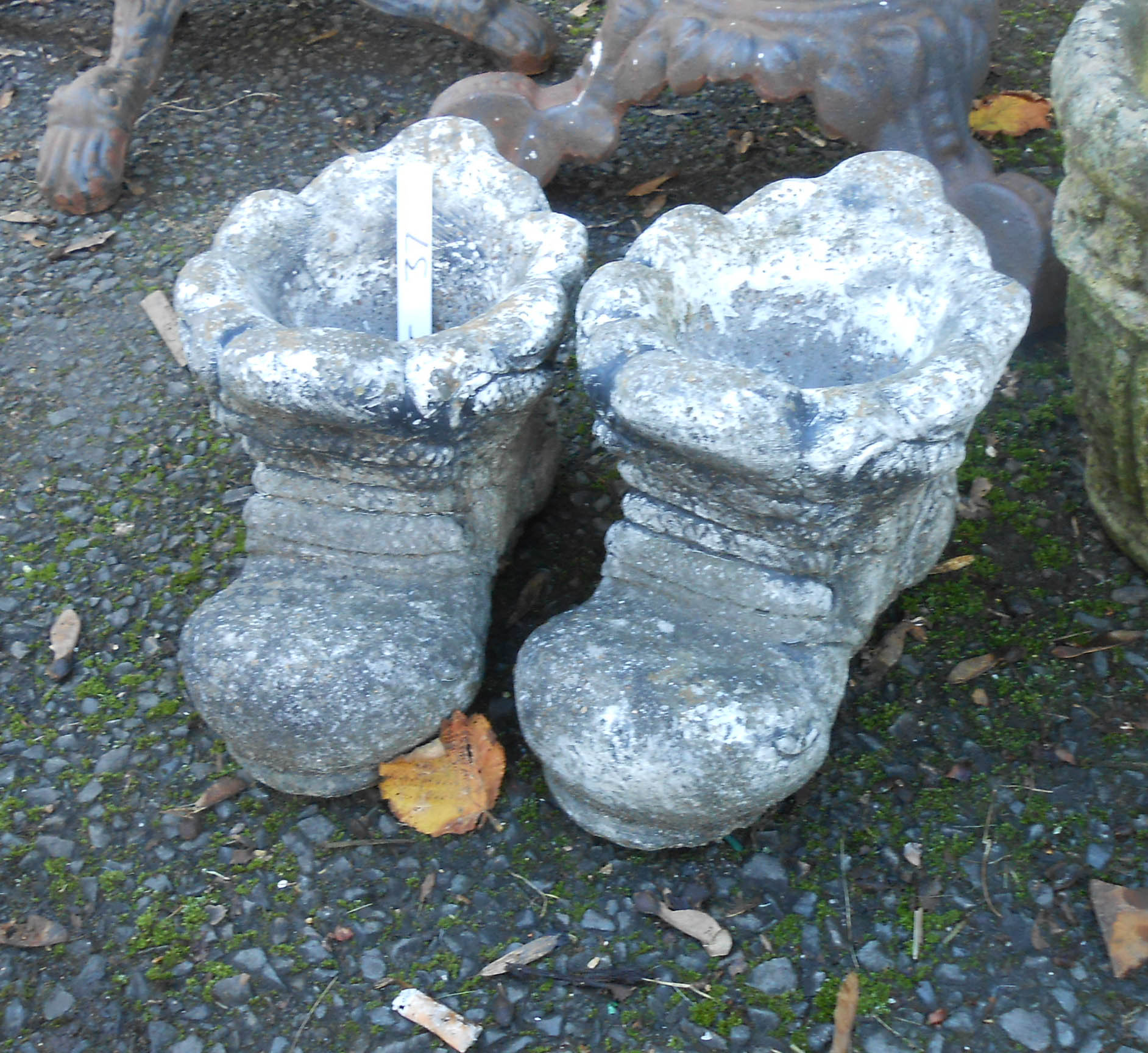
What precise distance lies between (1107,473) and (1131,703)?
0.38m

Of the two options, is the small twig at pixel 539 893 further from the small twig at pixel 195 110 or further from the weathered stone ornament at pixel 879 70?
the small twig at pixel 195 110

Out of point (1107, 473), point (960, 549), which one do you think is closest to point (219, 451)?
point (960, 549)

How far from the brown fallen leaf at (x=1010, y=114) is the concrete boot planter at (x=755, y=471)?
1207 millimetres

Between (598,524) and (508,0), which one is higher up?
(508,0)

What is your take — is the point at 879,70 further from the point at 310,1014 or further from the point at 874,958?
the point at 310,1014

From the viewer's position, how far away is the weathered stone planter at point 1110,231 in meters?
1.57

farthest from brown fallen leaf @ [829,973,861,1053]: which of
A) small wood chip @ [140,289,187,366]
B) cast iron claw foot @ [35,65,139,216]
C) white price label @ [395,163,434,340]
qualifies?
cast iron claw foot @ [35,65,139,216]

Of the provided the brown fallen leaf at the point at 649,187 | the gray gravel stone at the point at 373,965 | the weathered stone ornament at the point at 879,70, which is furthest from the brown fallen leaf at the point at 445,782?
the brown fallen leaf at the point at 649,187

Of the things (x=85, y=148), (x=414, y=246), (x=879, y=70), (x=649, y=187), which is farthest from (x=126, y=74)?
(x=879, y=70)

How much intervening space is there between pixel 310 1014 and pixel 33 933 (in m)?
0.41

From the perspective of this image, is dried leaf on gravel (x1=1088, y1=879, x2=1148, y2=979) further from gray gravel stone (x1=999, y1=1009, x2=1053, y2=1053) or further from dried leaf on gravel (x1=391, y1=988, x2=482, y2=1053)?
dried leaf on gravel (x1=391, y1=988, x2=482, y2=1053)

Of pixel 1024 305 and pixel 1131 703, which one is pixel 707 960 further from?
pixel 1024 305

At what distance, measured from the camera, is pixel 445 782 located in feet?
5.72

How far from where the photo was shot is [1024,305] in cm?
151
